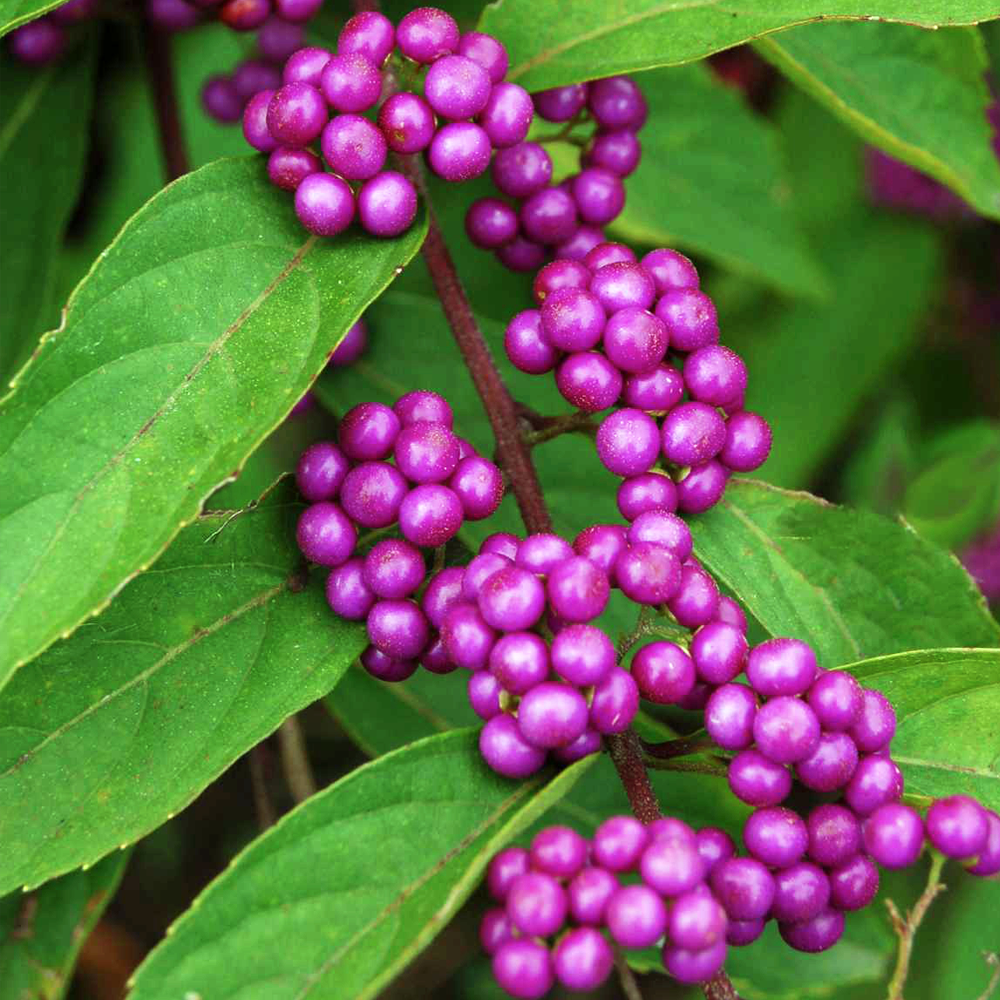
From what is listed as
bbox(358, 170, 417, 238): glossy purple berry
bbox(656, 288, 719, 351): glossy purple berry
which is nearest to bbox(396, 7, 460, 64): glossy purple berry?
bbox(358, 170, 417, 238): glossy purple berry

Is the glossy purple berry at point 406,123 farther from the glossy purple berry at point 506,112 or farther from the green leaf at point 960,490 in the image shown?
the green leaf at point 960,490

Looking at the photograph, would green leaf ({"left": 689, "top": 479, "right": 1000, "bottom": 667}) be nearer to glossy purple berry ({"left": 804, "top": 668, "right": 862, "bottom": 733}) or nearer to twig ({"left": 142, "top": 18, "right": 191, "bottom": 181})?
glossy purple berry ({"left": 804, "top": 668, "right": 862, "bottom": 733})

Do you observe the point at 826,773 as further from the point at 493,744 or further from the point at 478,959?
the point at 478,959

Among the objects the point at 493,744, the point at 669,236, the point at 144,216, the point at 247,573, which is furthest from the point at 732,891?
the point at 669,236

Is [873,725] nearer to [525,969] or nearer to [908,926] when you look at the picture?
[908,926]

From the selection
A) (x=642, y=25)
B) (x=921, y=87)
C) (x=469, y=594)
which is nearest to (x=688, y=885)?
(x=469, y=594)
